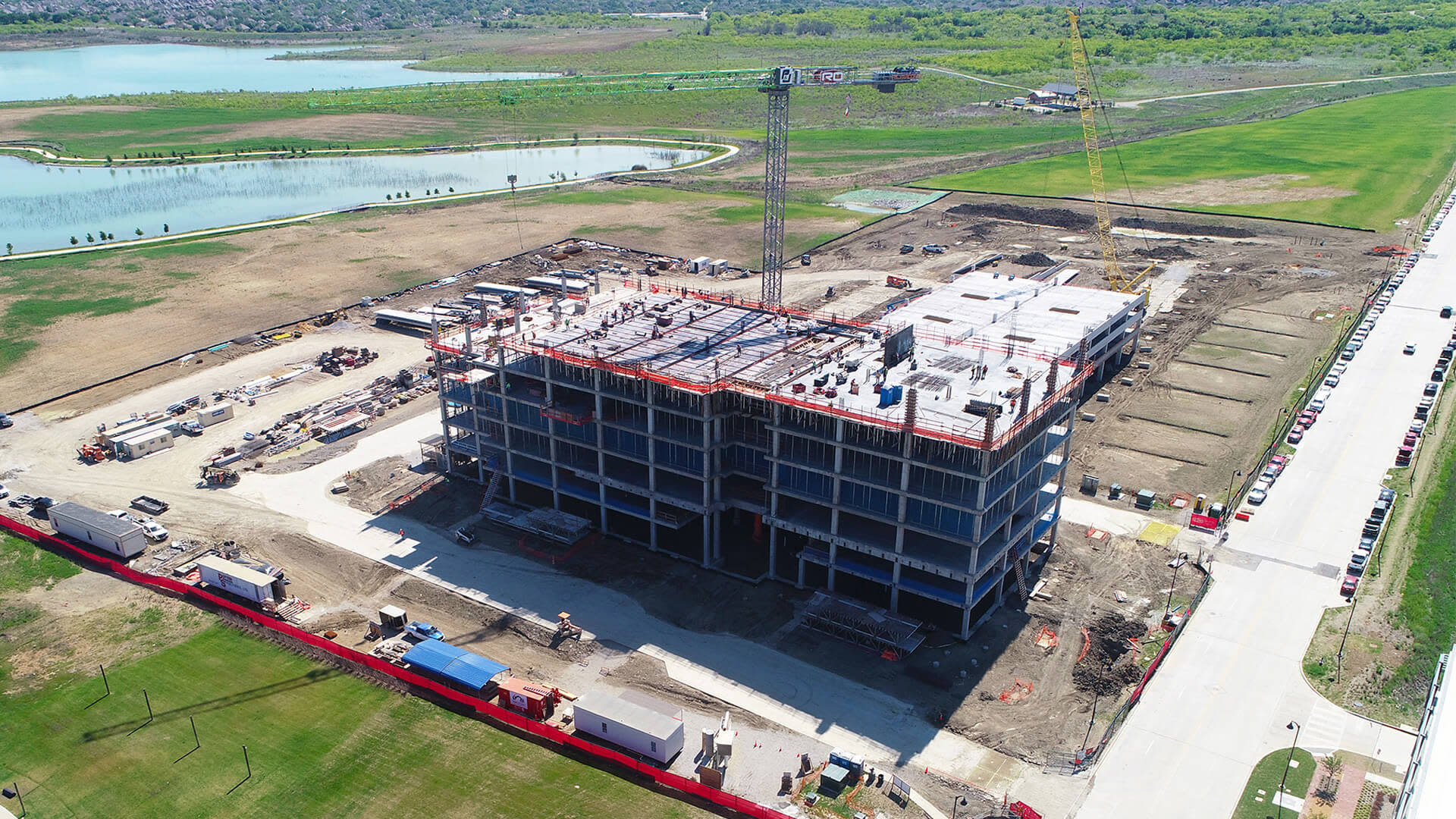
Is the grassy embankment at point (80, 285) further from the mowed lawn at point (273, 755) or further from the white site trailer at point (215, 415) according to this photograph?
the mowed lawn at point (273, 755)

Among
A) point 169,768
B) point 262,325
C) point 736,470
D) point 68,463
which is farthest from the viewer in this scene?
point 262,325

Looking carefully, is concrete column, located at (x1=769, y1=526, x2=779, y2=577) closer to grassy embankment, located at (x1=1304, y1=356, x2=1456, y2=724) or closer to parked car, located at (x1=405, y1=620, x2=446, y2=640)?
parked car, located at (x1=405, y1=620, x2=446, y2=640)

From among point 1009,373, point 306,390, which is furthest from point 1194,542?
point 306,390

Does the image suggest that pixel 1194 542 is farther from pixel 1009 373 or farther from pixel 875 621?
pixel 875 621

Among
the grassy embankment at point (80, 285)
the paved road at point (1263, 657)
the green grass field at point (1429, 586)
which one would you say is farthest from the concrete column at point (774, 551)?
the grassy embankment at point (80, 285)

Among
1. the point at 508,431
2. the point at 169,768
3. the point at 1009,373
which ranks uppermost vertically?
the point at 1009,373

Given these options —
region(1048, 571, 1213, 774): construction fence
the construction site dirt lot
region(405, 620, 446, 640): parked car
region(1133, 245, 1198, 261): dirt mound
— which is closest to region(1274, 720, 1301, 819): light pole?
region(1048, 571, 1213, 774): construction fence
